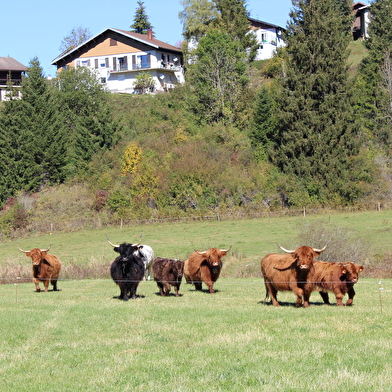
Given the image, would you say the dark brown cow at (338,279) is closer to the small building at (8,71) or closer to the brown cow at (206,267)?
the brown cow at (206,267)

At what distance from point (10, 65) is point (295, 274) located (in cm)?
9074

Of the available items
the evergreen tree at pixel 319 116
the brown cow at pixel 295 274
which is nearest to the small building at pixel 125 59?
the evergreen tree at pixel 319 116

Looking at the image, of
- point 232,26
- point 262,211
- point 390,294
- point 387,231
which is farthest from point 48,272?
point 232,26

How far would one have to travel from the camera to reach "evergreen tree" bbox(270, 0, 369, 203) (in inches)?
2210

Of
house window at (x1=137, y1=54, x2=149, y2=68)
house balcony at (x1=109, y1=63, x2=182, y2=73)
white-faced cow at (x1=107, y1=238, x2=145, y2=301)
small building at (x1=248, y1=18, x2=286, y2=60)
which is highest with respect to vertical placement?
small building at (x1=248, y1=18, x2=286, y2=60)

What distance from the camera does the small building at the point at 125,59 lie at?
303ft

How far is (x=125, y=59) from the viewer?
93.6 m

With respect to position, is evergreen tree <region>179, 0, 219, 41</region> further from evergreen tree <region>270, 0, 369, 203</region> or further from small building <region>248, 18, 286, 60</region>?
evergreen tree <region>270, 0, 369, 203</region>

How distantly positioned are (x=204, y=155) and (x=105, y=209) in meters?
11.0

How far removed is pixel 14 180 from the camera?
61688mm

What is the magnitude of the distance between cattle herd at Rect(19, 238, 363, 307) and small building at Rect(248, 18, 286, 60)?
79783 millimetres

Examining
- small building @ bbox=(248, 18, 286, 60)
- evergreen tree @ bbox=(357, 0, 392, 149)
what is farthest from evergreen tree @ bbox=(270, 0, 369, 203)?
small building @ bbox=(248, 18, 286, 60)

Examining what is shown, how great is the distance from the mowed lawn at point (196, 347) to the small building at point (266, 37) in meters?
86.6

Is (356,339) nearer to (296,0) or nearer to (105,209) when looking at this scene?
(105,209)
